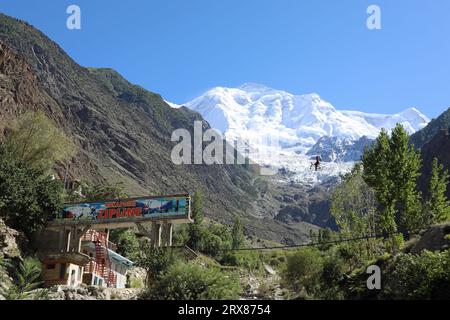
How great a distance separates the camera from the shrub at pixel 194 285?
25438mm

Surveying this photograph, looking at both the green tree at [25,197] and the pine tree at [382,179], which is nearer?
the green tree at [25,197]

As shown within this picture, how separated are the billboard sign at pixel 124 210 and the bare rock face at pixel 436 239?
18.0 metres

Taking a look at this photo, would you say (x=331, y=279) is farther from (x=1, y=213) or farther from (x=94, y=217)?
(x=1, y=213)

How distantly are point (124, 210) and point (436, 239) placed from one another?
23.9 m

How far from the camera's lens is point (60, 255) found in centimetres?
4056

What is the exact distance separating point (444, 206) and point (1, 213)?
41.2 metres

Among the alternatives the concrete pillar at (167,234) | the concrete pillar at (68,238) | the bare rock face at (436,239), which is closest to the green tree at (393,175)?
the bare rock face at (436,239)

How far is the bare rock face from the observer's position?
103 feet

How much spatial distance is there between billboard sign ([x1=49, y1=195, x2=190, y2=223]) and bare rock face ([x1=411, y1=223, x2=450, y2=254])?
18.0 metres

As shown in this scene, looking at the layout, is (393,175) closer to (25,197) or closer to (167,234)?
(167,234)

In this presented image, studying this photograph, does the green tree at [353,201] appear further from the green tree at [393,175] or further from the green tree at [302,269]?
the green tree at [393,175]

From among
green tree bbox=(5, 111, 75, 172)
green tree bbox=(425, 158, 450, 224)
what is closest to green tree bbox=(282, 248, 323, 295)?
green tree bbox=(425, 158, 450, 224)
